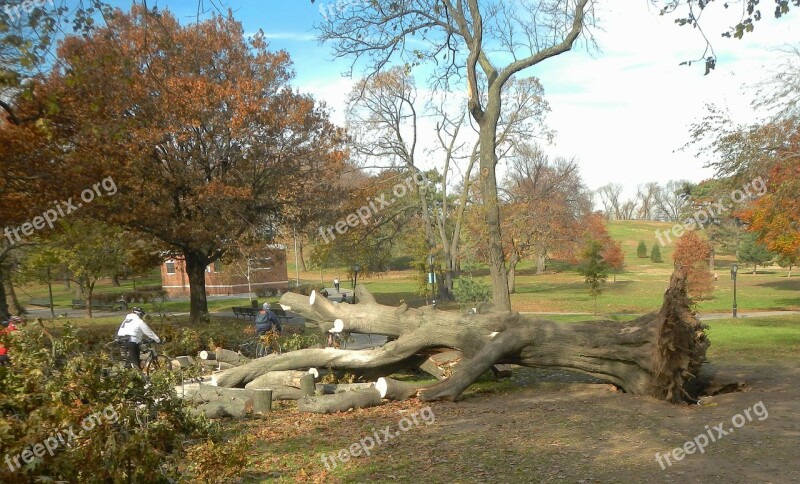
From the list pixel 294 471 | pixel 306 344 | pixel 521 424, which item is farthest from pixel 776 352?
pixel 294 471

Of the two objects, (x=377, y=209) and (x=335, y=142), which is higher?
(x=335, y=142)

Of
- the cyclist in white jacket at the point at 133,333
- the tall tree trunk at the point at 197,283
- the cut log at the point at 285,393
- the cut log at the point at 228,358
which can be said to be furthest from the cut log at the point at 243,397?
the tall tree trunk at the point at 197,283

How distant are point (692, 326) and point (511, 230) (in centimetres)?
3230

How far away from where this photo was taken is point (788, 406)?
9102 millimetres

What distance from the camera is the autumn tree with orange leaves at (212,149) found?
20.7m

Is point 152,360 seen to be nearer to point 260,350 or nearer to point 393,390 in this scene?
point 260,350

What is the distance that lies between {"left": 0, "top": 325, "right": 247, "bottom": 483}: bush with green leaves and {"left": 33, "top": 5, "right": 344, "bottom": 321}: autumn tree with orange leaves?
1174 centimetres

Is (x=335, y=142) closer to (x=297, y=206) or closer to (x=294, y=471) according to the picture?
(x=297, y=206)

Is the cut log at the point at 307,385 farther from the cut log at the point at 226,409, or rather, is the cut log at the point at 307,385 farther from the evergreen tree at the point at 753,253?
the evergreen tree at the point at 753,253

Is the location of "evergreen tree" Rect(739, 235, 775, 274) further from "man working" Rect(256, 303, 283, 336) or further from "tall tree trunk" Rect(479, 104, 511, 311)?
"man working" Rect(256, 303, 283, 336)

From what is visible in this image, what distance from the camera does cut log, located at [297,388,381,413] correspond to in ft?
32.8

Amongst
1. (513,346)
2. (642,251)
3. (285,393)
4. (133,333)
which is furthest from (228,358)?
(642,251)

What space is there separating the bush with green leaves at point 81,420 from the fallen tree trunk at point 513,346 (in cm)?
432

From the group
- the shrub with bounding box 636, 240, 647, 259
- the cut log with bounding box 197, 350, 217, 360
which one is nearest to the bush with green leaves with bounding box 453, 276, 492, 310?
the cut log with bounding box 197, 350, 217, 360
